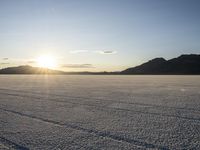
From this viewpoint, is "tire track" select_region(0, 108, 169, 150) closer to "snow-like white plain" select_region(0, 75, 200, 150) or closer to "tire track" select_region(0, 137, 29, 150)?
"snow-like white plain" select_region(0, 75, 200, 150)

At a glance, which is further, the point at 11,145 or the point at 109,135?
the point at 109,135

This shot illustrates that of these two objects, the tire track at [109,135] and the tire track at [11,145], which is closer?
the tire track at [11,145]

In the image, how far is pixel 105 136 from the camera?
6145 mm

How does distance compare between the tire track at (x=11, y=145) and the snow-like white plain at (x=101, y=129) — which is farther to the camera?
the snow-like white plain at (x=101, y=129)

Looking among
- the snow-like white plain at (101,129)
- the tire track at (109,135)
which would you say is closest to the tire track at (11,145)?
the snow-like white plain at (101,129)

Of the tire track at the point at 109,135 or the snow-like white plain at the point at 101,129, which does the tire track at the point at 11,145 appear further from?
the tire track at the point at 109,135

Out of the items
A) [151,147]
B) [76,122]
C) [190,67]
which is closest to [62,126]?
[76,122]

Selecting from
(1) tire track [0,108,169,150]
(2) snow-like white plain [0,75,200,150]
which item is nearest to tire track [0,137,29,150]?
(2) snow-like white plain [0,75,200,150]

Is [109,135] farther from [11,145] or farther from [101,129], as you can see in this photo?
[11,145]

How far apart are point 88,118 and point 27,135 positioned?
2450 mm

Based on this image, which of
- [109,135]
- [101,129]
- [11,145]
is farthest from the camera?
[101,129]

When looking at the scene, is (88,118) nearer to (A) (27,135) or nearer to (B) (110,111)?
(B) (110,111)

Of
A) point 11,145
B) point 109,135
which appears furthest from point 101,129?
point 11,145

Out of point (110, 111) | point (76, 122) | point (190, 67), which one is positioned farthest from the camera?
point (190, 67)
